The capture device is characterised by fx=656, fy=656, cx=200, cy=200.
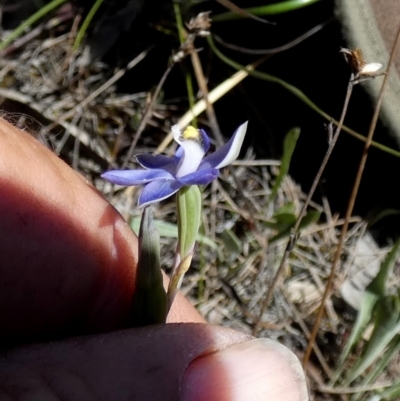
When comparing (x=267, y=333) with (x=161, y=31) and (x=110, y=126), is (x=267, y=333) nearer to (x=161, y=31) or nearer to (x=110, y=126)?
(x=110, y=126)

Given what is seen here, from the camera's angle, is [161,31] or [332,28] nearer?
[332,28]

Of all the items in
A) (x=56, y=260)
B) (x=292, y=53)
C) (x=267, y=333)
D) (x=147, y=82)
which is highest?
(x=292, y=53)

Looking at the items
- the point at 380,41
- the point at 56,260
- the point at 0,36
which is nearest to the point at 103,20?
the point at 0,36

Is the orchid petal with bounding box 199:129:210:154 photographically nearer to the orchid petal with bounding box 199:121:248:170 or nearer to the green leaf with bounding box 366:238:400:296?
the orchid petal with bounding box 199:121:248:170

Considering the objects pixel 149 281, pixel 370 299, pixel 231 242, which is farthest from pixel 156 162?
pixel 370 299

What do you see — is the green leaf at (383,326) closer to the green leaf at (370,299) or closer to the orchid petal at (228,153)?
the green leaf at (370,299)

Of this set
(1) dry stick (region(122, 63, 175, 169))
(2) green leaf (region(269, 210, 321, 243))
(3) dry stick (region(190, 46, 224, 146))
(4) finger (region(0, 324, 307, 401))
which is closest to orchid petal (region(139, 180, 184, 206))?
(4) finger (region(0, 324, 307, 401))
